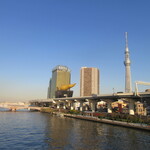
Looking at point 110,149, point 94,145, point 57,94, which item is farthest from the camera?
point 57,94

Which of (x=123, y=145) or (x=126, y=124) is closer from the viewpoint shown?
(x=123, y=145)

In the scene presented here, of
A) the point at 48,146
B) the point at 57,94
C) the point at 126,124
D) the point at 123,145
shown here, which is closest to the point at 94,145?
the point at 123,145

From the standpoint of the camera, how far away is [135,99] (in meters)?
75.4

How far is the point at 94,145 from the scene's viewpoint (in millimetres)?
28531

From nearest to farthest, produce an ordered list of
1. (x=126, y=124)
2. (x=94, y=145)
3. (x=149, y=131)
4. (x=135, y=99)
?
(x=94, y=145)
(x=149, y=131)
(x=126, y=124)
(x=135, y=99)

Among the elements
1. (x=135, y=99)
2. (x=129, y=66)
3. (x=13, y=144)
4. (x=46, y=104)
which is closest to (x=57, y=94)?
(x=46, y=104)

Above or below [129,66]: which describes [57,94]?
below

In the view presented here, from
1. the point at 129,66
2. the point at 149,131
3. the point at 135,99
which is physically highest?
the point at 129,66

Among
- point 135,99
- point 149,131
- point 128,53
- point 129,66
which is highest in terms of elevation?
point 128,53

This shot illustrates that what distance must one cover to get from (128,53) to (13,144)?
191 metres

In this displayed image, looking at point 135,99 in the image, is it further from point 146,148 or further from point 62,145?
point 62,145

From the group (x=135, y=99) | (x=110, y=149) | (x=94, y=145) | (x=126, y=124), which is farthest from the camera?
(x=135, y=99)

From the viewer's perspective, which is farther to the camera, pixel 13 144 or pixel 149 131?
pixel 149 131

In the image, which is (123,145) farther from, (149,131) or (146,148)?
(149,131)
